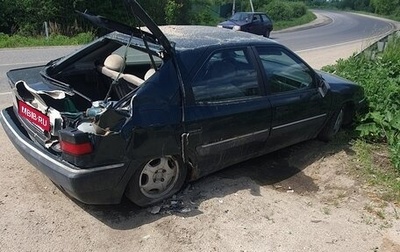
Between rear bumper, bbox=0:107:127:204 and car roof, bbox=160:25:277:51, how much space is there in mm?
1312

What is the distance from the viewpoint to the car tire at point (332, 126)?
5197 millimetres

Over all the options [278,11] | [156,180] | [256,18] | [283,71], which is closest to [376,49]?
[283,71]

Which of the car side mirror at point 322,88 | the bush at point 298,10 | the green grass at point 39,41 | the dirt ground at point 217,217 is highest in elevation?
the car side mirror at point 322,88

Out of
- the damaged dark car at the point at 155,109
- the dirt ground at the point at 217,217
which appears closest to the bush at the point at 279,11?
the damaged dark car at the point at 155,109

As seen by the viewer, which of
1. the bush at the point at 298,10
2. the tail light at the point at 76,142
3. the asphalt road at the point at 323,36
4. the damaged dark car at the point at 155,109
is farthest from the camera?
the bush at the point at 298,10

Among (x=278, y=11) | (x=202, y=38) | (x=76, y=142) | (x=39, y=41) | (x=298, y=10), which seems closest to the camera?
(x=76, y=142)

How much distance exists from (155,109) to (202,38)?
1.08m

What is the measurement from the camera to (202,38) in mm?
3934

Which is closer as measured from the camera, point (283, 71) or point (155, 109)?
point (155, 109)

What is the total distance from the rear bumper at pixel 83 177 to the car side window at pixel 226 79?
3.34ft

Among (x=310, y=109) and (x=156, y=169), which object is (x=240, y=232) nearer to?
(x=156, y=169)

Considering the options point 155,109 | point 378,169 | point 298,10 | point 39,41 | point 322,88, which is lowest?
point 298,10

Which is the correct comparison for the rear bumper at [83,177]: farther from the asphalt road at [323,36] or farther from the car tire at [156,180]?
the asphalt road at [323,36]

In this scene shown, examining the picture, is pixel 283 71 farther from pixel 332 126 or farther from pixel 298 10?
pixel 298 10
